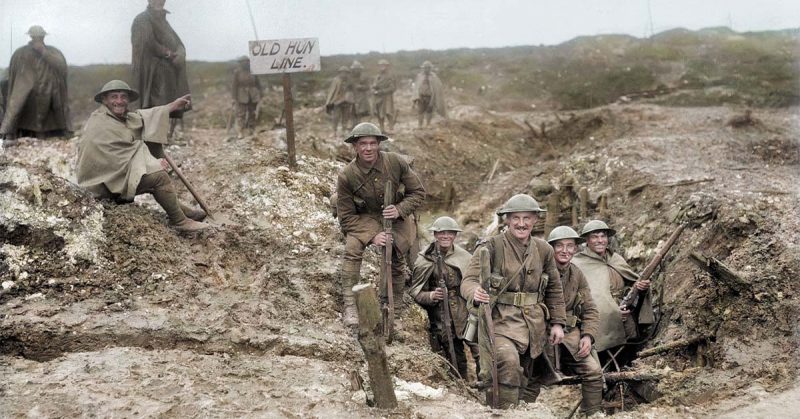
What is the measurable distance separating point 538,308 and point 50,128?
29.1ft

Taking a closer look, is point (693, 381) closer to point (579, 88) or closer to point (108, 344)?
point (108, 344)

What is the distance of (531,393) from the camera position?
689 centimetres

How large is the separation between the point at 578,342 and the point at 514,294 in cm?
104

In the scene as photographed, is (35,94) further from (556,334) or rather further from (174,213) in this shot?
(556,334)

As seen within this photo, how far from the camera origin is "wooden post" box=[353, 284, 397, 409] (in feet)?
16.6

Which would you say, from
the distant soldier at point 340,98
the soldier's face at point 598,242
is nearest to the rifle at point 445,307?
the soldier's face at point 598,242

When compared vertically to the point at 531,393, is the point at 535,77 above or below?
above

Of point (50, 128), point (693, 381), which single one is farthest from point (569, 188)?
point (50, 128)

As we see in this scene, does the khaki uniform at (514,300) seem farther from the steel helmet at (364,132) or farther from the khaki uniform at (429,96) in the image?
the khaki uniform at (429,96)

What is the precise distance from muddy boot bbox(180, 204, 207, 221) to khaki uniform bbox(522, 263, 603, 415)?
14.5 ft

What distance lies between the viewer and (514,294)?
6.22m

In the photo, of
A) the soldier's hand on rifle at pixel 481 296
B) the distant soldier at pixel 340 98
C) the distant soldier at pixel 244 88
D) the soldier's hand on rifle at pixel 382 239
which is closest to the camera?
the soldier's hand on rifle at pixel 481 296

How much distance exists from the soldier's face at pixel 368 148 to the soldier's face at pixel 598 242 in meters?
2.79

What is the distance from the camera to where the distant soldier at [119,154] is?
304 inches
